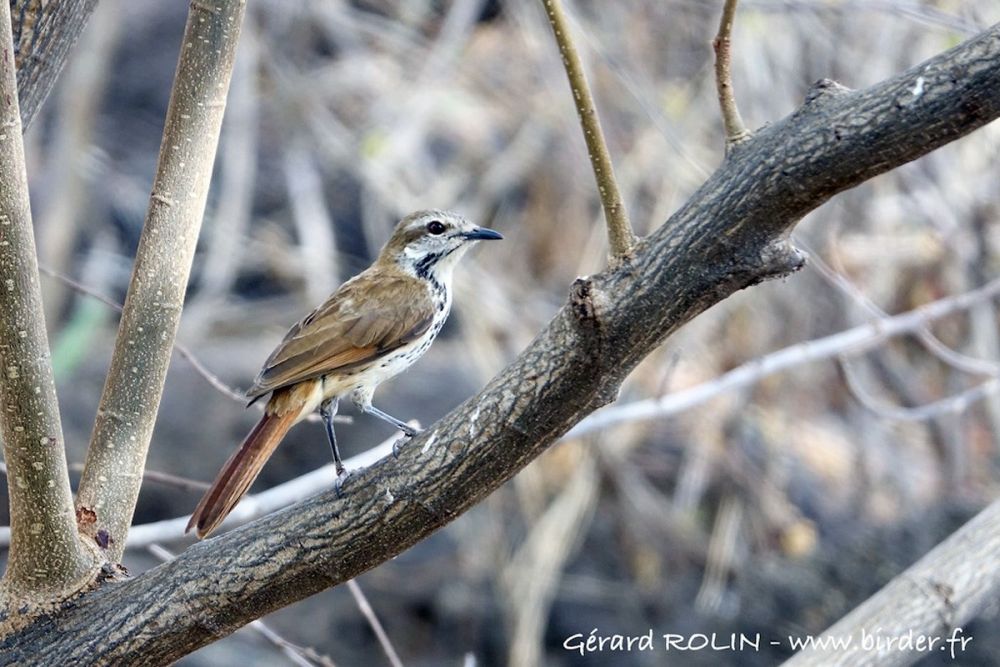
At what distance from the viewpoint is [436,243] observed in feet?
15.3

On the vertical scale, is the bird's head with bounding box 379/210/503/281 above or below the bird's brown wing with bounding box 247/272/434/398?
above

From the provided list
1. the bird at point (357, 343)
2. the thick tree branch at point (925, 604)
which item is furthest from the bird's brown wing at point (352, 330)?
the thick tree branch at point (925, 604)

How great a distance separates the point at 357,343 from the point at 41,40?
4.72 ft

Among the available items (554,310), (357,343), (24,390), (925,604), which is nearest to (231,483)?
(24,390)

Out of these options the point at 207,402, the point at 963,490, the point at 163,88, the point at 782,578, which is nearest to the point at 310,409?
the point at 782,578

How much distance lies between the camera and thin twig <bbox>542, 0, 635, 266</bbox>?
8.12 ft

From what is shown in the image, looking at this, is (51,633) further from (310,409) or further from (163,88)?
(163,88)

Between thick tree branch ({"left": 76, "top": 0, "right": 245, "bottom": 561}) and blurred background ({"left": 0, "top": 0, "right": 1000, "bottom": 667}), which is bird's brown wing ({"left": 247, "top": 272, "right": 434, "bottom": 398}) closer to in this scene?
thick tree branch ({"left": 76, "top": 0, "right": 245, "bottom": 561})

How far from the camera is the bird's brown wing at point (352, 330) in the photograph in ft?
12.5

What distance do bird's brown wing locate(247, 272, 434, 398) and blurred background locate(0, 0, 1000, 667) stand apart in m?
1.88

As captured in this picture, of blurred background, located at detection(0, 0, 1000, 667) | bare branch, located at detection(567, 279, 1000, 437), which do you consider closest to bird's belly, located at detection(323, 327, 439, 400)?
bare branch, located at detection(567, 279, 1000, 437)

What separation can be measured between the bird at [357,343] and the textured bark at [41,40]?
3.46 feet

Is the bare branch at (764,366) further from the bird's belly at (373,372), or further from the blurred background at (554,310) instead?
the blurred background at (554,310)

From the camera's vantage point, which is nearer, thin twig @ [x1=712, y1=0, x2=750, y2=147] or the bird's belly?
thin twig @ [x1=712, y1=0, x2=750, y2=147]
